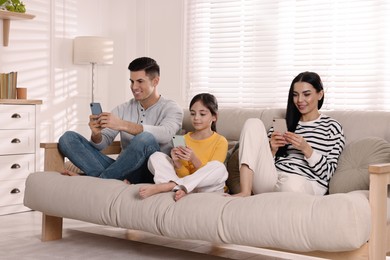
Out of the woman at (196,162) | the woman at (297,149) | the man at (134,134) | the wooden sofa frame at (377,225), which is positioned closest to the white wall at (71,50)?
the man at (134,134)

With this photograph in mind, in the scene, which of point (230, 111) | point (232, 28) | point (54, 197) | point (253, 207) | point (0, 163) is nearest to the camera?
point (253, 207)

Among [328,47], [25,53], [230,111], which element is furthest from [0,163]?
[328,47]

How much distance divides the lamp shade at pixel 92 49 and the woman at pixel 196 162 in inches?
92.7

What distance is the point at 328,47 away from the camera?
523cm

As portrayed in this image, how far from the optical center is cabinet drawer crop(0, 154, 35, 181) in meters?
4.72

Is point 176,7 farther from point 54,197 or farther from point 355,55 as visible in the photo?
point 54,197

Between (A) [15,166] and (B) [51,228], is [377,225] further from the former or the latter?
(A) [15,166]

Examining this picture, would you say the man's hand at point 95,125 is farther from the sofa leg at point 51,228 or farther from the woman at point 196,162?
the sofa leg at point 51,228

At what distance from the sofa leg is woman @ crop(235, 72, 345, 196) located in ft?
4.20

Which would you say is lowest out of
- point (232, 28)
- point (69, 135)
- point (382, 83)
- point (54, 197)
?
point (54, 197)

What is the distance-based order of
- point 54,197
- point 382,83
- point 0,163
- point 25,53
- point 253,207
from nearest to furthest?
point 253,207 → point 54,197 → point 0,163 → point 382,83 → point 25,53

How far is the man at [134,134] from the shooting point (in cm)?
340

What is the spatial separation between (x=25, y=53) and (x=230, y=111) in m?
2.29

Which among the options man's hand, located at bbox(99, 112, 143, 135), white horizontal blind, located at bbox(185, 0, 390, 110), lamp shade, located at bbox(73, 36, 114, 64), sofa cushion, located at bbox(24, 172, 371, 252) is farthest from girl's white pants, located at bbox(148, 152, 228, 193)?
lamp shade, located at bbox(73, 36, 114, 64)
